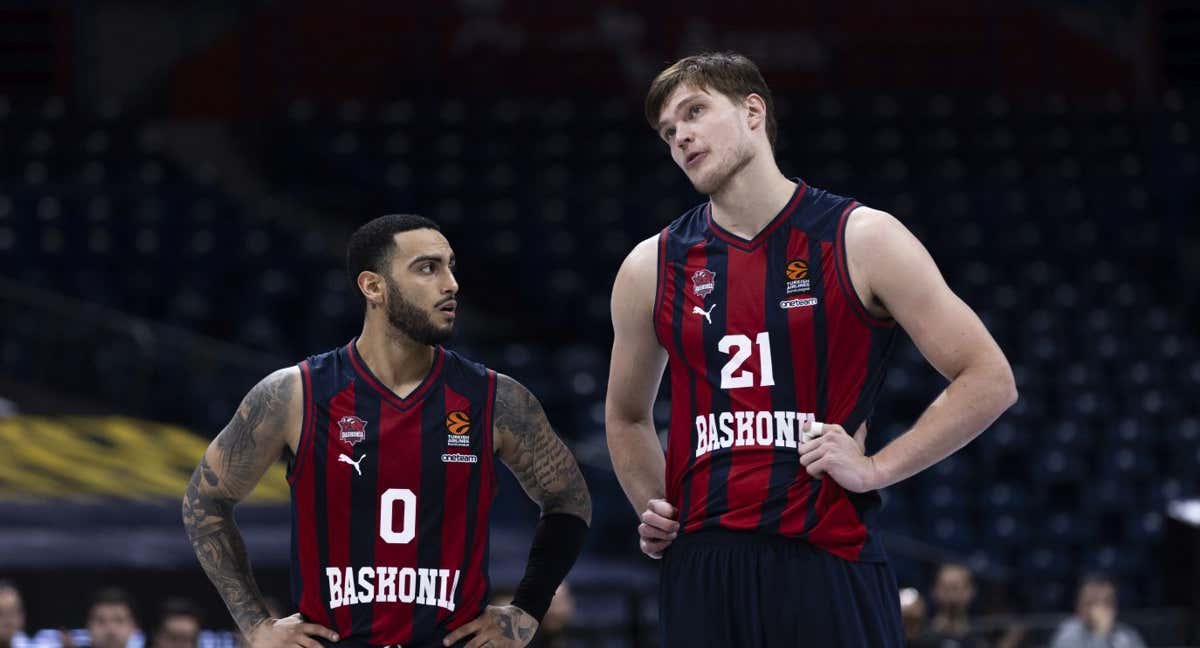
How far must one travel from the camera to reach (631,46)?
65.5 feet

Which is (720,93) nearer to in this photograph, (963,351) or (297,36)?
(963,351)

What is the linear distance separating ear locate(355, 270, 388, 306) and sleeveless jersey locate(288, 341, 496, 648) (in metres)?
0.20

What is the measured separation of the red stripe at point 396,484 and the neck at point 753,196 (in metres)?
1.01

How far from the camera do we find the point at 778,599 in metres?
3.83

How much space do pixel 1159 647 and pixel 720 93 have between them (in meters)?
7.83

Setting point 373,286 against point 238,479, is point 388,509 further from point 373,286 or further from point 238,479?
point 373,286

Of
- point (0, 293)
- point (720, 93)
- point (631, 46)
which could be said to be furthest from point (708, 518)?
point (631, 46)

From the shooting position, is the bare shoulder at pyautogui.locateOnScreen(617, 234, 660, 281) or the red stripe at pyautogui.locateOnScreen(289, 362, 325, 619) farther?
the red stripe at pyautogui.locateOnScreen(289, 362, 325, 619)

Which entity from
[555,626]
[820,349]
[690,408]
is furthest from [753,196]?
[555,626]

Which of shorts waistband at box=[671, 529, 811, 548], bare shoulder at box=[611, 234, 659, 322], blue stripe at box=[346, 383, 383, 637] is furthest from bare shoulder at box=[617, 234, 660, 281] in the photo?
blue stripe at box=[346, 383, 383, 637]

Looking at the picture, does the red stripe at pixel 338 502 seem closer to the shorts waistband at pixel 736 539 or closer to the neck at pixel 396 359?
the neck at pixel 396 359

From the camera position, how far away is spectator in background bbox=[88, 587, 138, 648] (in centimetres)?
830

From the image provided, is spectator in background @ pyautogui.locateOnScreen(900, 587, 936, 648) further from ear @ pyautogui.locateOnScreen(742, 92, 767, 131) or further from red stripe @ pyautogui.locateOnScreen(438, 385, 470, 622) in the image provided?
ear @ pyautogui.locateOnScreen(742, 92, 767, 131)

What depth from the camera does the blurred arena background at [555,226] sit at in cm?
1155
